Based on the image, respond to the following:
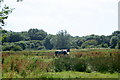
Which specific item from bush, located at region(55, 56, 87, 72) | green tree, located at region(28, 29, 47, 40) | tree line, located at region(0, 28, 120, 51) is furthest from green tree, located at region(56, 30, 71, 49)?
bush, located at region(55, 56, 87, 72)

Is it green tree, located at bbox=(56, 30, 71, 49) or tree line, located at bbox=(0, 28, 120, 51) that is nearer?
tree line, located at bbox=(0, 28, 120, 51)

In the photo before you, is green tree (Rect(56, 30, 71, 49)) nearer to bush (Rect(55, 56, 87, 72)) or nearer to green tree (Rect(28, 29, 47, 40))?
green tree (Rect(28, 29, 47, 40))

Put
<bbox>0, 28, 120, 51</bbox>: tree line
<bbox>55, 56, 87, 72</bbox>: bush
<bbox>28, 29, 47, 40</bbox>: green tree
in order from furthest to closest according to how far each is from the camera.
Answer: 1. <bbox>28, 29, 47, 40</bbox>: green tree
2. <bbox>0, 28, 120, 51</bbox>: tree line
3. <bbox>55, 56, 87, 72</bbox>: bush

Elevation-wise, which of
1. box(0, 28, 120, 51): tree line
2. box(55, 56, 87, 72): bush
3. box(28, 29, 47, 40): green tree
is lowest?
box(55, 56, 87, 72): bush

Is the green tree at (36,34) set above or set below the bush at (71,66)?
above

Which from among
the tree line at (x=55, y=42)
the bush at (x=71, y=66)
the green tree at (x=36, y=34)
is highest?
the green tree at (x=36, y=34)

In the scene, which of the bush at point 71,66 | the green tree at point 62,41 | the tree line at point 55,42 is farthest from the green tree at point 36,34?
the bush at point 71,66

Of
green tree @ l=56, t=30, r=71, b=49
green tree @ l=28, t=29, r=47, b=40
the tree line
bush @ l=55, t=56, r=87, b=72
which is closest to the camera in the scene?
bush @ l=55, t=56, r=87, b=72

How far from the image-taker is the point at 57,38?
324ft

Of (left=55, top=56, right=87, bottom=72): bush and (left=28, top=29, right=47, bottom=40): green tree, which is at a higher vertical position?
(left=28, top=29, right=47, bottom=40): green tree

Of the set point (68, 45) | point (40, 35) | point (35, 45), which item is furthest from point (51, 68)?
point (40, 35)

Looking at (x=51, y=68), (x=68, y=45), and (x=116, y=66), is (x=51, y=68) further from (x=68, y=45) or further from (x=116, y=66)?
(x=68, y=45)

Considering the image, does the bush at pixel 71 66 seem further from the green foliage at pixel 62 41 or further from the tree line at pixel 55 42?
the green foliage at pixel 62 41

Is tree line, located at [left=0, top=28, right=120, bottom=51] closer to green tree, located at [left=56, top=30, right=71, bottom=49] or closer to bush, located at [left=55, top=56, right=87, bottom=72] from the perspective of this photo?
green tree, located at [left=56, top=30, right=71, bottom=49]
